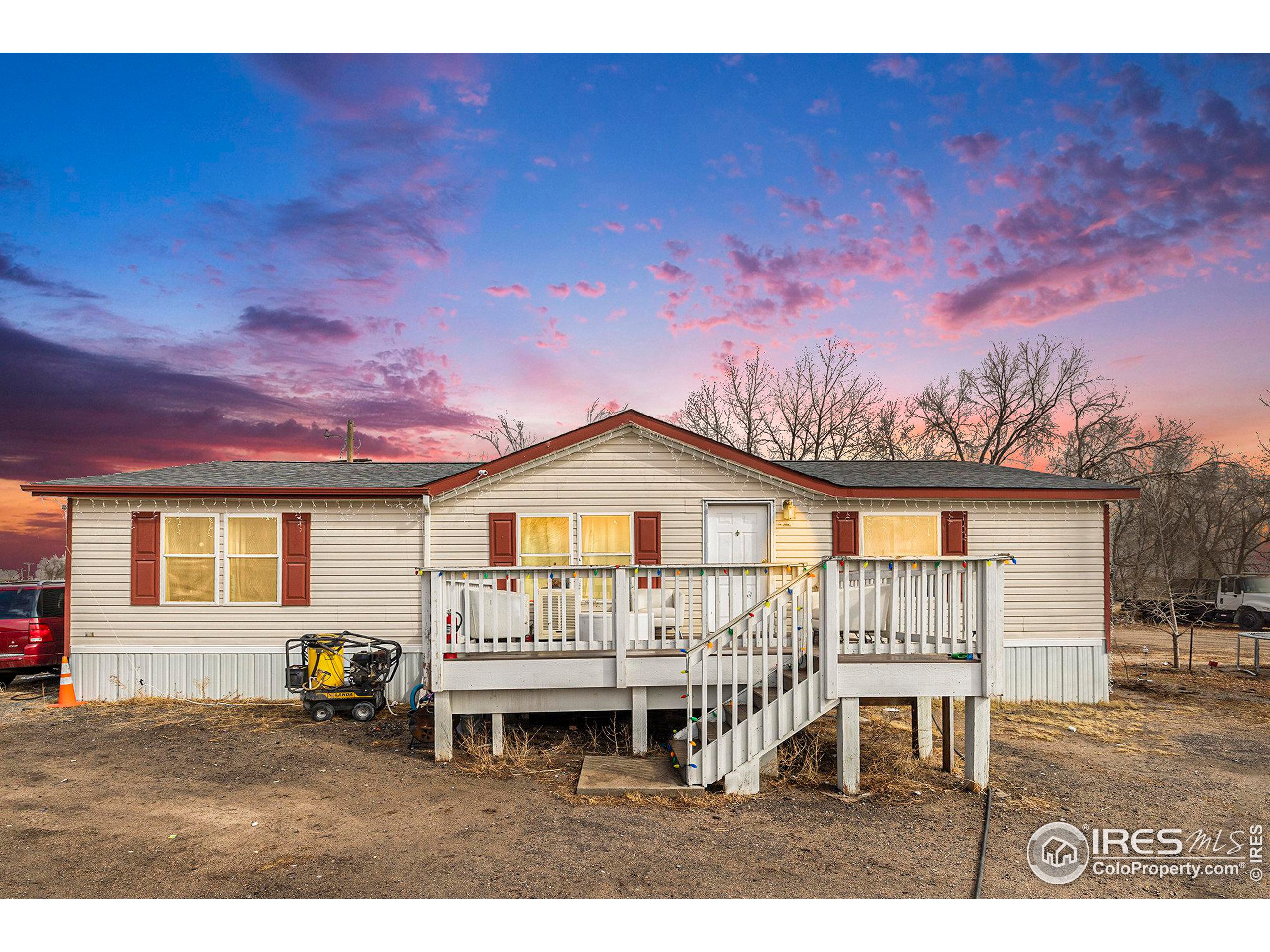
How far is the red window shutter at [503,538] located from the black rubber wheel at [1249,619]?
69.4 ft

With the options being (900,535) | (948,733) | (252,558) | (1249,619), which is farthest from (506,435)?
(1249,619)

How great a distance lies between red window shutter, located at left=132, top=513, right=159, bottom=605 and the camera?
9703 millimetres

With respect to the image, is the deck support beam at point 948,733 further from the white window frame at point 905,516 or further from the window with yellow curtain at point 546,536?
the window with yellow curtain at point 546,536

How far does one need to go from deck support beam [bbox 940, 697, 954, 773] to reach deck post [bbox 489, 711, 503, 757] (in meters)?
4.45

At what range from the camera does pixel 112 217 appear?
1259 cm

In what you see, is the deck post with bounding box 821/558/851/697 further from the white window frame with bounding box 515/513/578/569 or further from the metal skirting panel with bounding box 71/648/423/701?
the metal skirting panel with bounding box 71/648/423/701

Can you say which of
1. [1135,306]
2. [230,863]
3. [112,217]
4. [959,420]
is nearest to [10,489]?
[112,217]

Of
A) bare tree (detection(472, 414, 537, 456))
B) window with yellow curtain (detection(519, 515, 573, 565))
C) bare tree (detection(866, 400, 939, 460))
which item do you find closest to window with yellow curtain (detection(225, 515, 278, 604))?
window with yellow curtain (detection(519, 515, 573, 565))

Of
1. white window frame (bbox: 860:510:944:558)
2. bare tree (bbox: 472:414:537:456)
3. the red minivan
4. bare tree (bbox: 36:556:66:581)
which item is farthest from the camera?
bare tree (bbox: 36:556:66:581)

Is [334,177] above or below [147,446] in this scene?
above

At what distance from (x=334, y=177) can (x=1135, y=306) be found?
17.5 meters

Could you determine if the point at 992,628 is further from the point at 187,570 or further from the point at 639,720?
the point at 187,570
